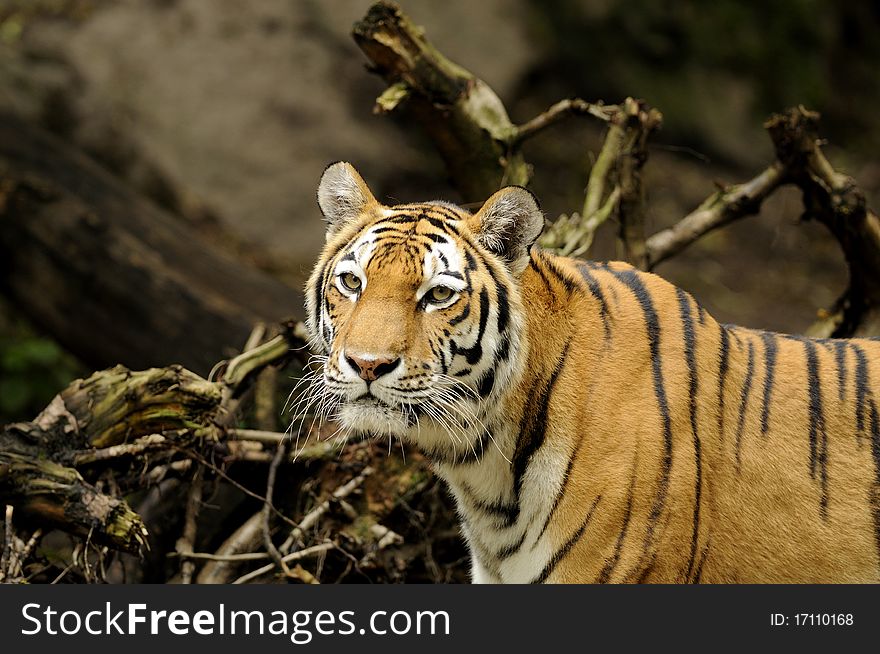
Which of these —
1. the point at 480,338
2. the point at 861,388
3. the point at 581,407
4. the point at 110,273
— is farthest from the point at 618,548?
the point at 110,273

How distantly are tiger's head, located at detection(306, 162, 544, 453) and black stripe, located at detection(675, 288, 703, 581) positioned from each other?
0.53 metres

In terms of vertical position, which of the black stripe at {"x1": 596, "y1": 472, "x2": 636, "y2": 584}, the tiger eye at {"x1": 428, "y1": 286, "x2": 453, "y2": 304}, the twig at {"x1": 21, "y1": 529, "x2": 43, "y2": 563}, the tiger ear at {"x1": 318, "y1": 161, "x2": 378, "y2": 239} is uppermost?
the tiger ear at {"x1": 318, "y1": 161, "x2": 378, "y2": 239}

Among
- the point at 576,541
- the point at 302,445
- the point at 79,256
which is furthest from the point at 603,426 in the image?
the point at 79,256

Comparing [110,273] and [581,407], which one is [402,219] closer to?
[581,407]

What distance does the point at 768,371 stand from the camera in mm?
3281

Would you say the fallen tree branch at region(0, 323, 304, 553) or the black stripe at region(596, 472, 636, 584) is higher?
the fallen tree branch at region(0, 323, 304, 553)

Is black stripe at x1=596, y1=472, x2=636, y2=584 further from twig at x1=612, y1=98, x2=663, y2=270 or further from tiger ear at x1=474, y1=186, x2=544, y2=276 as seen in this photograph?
twig at x1=612, y1=98, x2=663, y2=270

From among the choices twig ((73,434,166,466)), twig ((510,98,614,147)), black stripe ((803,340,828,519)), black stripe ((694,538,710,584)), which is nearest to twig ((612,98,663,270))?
twig ((510,98,614,147))

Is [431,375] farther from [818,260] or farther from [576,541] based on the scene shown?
[818,260]

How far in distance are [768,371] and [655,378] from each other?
0.44 meters

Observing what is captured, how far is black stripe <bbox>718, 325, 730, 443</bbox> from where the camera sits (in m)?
3.14

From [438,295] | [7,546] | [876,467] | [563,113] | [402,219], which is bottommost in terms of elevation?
[7,546]

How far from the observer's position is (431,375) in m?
2.90

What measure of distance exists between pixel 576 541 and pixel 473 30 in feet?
24.0
